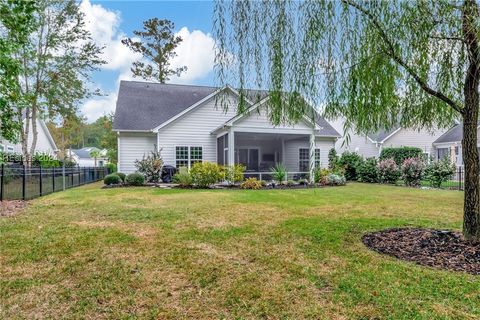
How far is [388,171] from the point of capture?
17.3m

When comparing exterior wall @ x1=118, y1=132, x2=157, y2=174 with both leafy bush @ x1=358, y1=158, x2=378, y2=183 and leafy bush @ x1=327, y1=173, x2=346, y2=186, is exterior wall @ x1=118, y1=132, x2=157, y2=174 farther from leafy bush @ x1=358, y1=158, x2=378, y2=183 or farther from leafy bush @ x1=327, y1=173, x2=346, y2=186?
leafy bush @ x1=358, y1=158, x2=378, y2=183

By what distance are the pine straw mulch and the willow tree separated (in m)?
0.33

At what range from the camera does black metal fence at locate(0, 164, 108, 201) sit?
9.14 metres

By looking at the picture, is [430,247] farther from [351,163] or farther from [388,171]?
[351,163]

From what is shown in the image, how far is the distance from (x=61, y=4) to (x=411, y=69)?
24.5 m

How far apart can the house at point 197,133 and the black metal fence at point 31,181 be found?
3.73 metres

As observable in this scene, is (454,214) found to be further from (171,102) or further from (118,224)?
(171,102)

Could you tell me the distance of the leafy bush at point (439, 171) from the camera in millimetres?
15172

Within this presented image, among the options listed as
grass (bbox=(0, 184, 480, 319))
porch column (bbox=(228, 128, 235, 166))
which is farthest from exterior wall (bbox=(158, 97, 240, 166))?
grass (bbox=(0, 184, 480, 319))

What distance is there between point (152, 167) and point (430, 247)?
45.8ft

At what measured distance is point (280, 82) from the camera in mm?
4457

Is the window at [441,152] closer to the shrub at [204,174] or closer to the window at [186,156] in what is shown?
the window at [186,156]

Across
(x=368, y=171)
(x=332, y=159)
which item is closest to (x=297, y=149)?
(x=332, y=159)

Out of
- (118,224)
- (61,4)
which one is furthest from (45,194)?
(61,4)
